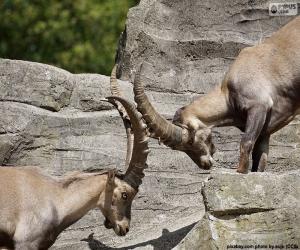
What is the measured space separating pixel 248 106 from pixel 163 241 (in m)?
A: 1.95

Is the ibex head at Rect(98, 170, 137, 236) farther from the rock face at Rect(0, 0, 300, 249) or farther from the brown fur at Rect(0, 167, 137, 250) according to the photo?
→ the rock face at Rect(0, 0, 300, 249)

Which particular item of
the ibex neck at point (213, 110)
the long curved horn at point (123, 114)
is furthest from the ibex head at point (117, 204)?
the ibex neck at point (213, 110)

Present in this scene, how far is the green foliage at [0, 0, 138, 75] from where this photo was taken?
86.4 ft

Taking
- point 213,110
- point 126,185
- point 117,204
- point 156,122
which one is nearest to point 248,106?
point 213,110

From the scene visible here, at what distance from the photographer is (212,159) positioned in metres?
12.4

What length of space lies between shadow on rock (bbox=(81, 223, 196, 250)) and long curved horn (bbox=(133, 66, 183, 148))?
3.68 feet

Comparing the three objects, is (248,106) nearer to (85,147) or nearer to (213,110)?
(213,110)

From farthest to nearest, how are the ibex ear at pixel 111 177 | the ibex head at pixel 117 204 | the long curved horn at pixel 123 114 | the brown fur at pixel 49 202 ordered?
the long curved horn at pixel 123 114 < the ibex head at pixel 117 204 < the ibex ear at pixel 111 177 < the brown fur at pixel 49 202

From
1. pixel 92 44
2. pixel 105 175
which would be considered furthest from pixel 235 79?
pixel 92 44

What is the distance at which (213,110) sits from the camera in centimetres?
1223

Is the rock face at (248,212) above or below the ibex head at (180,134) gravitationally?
below

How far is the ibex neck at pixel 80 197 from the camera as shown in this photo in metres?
10.8

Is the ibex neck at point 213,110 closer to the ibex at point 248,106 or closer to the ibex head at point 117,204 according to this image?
the ibex at point 248,106

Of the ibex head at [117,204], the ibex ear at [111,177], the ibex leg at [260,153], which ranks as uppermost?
the ibex leg at [260,153]
